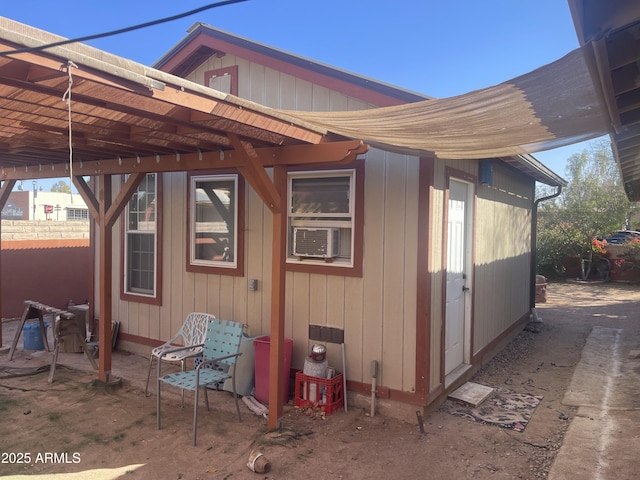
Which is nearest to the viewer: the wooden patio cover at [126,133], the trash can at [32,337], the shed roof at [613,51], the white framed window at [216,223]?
the shed roof at [613,51]

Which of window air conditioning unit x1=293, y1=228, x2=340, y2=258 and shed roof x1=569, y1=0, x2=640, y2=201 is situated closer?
shed roof x1=569, y1=0, x2=640, y2=201

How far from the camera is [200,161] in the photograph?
431 centimetres

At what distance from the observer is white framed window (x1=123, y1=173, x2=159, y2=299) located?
604cm

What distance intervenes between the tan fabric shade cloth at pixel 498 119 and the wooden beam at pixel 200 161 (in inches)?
7.8

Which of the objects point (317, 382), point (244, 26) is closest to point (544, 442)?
point (317, 382)

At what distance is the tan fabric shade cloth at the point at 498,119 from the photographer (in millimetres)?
2379

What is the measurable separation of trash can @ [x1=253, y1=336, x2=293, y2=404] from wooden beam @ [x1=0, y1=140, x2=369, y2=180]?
1.80 metres

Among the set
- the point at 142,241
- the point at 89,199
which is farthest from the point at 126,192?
the point at 142,241

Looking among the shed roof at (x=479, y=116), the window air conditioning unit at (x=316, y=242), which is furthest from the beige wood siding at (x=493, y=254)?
the window air conditioning unit at (x=316, y=242)

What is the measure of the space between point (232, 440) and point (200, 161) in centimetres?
244

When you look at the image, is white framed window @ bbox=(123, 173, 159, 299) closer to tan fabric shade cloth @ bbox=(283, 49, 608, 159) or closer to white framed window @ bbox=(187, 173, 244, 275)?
white framed window @ bbox=(187, 173, 244, 275)

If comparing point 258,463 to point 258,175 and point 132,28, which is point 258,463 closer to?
point 258,175

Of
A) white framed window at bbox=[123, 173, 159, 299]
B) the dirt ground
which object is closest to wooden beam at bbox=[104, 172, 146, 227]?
white framed window at bbox=[123, 173, 159, 299]

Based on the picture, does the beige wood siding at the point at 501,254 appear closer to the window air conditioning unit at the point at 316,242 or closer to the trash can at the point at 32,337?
the window air conditioning unit at the point at 316,242
